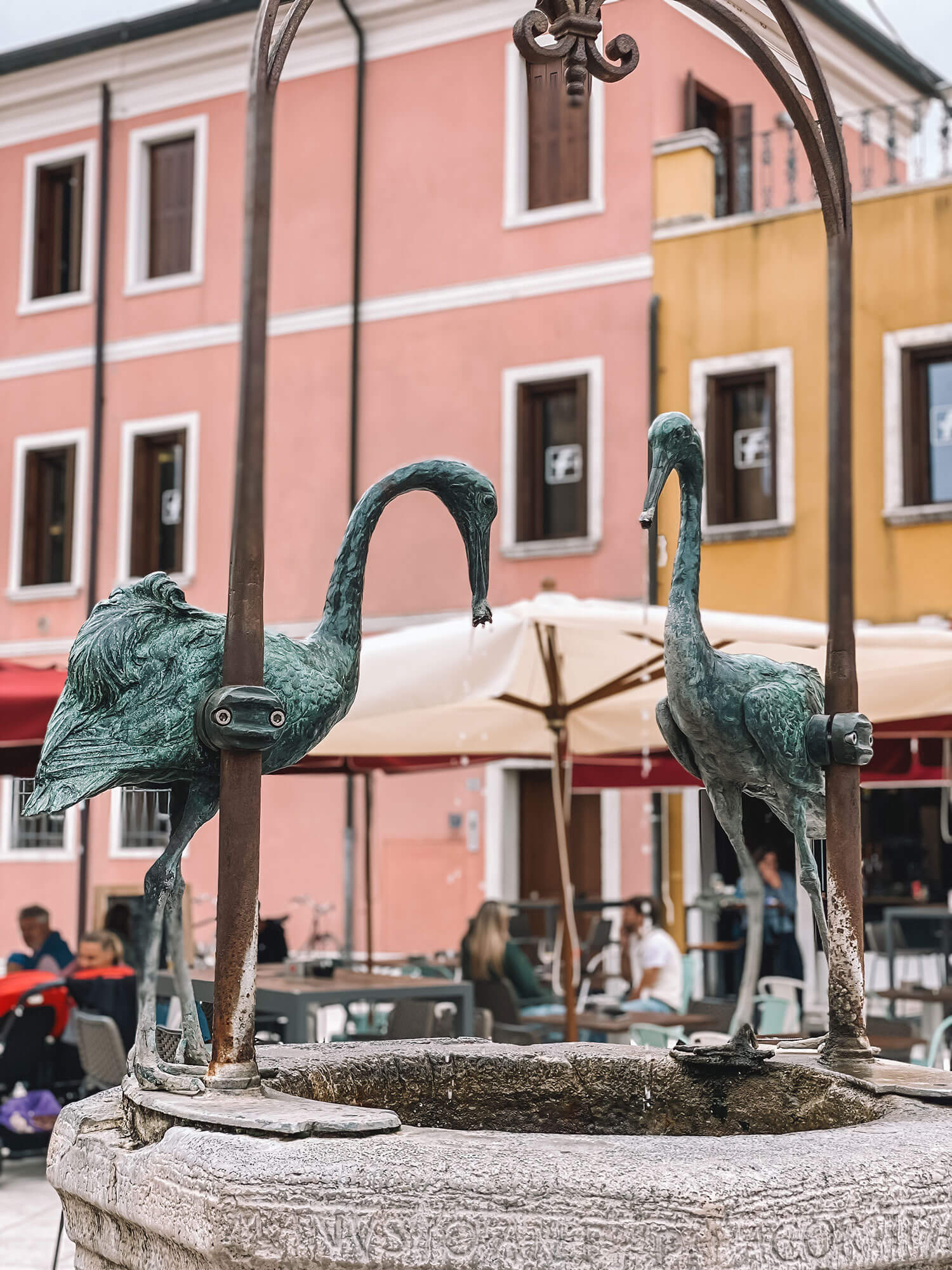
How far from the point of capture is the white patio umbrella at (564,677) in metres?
7.61

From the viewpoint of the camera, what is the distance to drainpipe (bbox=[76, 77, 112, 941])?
18750 mm

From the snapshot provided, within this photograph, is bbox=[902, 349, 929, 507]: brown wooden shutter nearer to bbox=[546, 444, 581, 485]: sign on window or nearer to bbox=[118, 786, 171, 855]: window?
bbox=[546, 444, 581, 485]: sign on window

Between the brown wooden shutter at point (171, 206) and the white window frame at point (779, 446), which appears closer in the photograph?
the white window frame at point (779, 446)

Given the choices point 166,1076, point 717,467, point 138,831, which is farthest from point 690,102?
point 166,1076

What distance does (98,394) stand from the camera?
1948cm

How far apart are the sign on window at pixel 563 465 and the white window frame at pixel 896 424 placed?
3.08 metres

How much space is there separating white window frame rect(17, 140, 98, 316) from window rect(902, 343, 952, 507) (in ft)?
31.2

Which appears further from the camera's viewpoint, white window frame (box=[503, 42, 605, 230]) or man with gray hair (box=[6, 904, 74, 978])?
white window frame (box=[503, 42, 605, 230])

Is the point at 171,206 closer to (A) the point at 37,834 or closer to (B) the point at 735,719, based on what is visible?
(A) the point at 37,834

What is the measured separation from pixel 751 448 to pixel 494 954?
7.54 metres

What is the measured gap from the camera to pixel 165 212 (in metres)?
19.8

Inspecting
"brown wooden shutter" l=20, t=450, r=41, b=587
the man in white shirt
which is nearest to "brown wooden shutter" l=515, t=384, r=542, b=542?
"brown wooden shutter" l=20, t=450, r=41, b=587

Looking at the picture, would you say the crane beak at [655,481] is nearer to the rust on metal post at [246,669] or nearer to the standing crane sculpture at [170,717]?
the standing crane sculpture at [170,717]

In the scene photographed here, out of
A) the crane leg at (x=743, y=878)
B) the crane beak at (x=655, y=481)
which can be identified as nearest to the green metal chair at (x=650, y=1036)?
the crane leg at (x=743, y=878)
